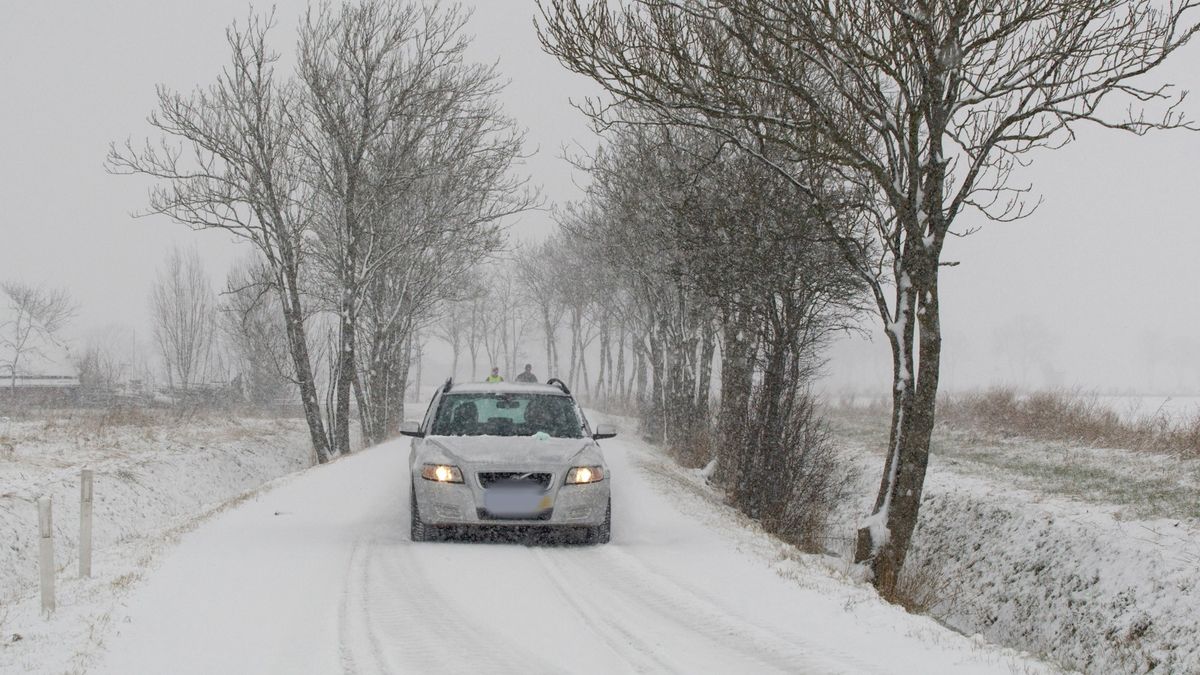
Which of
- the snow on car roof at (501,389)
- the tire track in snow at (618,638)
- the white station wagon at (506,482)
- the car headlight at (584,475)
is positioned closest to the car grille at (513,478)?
the white station wagon at (506,482)

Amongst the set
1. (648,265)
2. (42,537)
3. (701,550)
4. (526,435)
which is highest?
(648,265)

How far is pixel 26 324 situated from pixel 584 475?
49.1 m

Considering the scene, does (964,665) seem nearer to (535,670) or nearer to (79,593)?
(535,670)

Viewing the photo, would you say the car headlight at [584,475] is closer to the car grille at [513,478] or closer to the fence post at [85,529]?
the car grille at [513,478]

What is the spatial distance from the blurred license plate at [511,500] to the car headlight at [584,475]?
356mm

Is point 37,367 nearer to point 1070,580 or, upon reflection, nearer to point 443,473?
point 443,473

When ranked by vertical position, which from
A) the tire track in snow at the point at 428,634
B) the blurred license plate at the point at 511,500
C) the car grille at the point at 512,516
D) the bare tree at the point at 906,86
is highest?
the bare tree at the point at 906,86

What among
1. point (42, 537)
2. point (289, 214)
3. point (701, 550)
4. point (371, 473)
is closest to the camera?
point (42, 537)

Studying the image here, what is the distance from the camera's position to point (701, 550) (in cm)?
880

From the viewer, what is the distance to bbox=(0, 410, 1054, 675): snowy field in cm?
509

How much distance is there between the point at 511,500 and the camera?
831 centimetres

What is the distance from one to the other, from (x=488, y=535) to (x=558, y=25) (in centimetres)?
530

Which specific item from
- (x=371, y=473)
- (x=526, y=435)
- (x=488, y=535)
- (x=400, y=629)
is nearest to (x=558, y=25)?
(x=526, y=435)

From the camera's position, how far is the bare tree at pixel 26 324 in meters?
44.3
